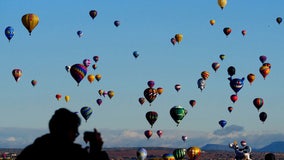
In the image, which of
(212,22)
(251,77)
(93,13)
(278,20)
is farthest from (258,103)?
(93,13)

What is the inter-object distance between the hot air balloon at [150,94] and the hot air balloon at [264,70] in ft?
63.3

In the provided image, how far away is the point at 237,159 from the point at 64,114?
77.2 meters

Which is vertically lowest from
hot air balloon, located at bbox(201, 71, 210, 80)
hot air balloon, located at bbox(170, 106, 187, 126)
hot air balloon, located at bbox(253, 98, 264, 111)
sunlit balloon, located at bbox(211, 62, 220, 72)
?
hot air balloon, located at bbox(170, 106, 187, 126)

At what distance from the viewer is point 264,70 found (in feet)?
389

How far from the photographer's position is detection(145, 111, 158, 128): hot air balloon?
4254 inches

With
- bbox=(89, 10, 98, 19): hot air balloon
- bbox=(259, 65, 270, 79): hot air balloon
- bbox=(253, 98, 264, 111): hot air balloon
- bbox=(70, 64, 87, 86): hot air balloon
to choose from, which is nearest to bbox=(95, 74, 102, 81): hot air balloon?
bbox=(89, 10, 98, 19): hot air balloon

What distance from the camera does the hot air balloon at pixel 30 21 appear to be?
92.2m

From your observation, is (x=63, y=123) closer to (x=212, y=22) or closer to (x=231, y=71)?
(x=231, y=71)

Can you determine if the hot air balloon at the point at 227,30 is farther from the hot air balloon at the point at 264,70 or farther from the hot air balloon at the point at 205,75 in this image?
the hot air balloon at the point at 264,70

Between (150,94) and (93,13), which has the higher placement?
(93,13)

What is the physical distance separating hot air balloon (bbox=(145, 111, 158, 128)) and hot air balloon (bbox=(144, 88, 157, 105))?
6020 millimetres

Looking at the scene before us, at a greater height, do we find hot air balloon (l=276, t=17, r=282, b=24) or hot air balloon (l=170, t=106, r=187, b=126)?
hot air balloon (l=276, t=17, r=282, b=24)

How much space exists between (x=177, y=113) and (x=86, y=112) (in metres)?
15.3

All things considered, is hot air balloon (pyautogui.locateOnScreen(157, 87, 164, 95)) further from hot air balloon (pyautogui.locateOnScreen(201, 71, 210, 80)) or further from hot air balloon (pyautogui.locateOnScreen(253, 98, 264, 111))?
hot air balloon (pyautogui.locateOnScreen(253, 98, 264, 111))
